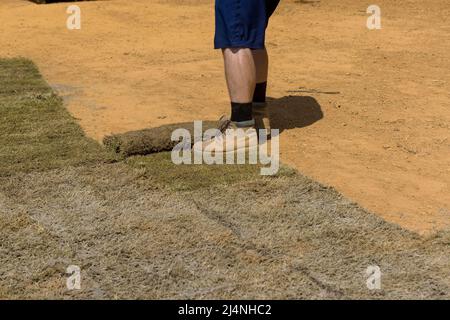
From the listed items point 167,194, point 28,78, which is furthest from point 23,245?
point 28,78

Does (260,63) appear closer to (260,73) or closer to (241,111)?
(260,73)

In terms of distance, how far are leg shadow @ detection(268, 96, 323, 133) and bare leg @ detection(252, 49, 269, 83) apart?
0.35 metres

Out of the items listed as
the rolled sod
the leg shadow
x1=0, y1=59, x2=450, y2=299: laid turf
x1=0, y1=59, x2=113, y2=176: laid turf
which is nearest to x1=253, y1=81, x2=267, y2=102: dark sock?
the leg shadow

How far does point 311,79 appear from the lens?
6484 mm

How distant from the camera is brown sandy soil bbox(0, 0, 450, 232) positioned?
14.5ft

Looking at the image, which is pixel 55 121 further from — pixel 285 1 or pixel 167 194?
pixel 285 1

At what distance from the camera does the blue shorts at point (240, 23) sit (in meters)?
4.59

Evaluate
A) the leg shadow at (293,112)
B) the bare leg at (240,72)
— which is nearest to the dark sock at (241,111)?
the bare leg at (240,72)

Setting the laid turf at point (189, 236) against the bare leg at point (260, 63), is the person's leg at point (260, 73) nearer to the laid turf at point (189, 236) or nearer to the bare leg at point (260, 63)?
the bare leg at point (260, 63)

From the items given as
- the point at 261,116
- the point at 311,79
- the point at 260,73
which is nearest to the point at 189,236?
the point at 261,116

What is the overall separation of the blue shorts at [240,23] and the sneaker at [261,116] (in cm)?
49

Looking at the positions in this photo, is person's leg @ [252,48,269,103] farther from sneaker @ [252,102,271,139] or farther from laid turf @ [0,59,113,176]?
laid turf @ [0,59,113,176]

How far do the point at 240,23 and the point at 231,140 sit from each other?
2.23 ft
